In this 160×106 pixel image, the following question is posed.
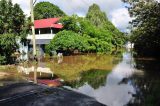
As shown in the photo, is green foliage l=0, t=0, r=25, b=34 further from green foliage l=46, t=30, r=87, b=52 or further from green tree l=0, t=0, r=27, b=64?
green foliage l=46, t=30, r=87, b=52

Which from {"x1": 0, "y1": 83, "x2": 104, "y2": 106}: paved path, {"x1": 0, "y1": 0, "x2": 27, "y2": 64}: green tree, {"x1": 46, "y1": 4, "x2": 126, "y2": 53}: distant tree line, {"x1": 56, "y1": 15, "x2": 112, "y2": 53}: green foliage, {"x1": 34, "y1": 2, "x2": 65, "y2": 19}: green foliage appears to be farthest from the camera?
{"x1": 34, "y1": 2, "x2": 65, "y2": 19}: green foliage

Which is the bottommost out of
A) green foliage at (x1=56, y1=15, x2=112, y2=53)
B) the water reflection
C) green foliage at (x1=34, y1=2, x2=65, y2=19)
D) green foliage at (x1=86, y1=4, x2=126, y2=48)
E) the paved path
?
the water reflection

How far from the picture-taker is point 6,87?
348 cm

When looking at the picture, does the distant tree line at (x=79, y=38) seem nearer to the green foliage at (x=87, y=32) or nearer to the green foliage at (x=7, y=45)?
the green foliage at (x=87, y=32)

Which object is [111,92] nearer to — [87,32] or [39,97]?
[39,97]

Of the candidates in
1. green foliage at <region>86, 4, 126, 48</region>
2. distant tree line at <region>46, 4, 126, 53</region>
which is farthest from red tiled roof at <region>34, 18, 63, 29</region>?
green foliage at <region>86, 4, 126, 48</region>

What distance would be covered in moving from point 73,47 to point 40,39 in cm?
859

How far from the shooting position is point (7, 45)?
92.2ft

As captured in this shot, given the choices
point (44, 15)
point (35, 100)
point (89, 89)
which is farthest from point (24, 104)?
point (44, 15)

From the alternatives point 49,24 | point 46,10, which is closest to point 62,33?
point 49,24

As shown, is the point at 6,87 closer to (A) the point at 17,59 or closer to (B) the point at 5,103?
(B) the point at 5,103

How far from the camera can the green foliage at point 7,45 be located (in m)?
28.0

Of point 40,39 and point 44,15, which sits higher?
point 44,15

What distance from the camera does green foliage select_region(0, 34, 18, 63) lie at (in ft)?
92.0
